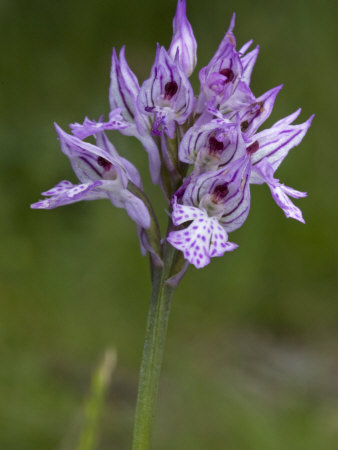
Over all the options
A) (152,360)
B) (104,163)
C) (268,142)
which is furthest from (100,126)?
(152,360)

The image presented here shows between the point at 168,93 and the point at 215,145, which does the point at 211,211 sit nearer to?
the point at 215,145

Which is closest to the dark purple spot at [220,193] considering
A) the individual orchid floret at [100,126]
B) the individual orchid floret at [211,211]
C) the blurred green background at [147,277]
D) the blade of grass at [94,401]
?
the individual orchid floret at [211,211]

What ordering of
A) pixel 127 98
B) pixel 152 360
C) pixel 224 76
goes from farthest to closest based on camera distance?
pixel 127 98, pixel 224 76, pixel 152 360

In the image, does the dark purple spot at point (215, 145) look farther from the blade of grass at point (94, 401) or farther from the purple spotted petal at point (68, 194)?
the blade of grass at point (94, 401)

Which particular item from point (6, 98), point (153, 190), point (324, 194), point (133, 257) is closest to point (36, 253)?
point (133, 257)

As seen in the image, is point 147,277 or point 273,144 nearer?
point 273,144

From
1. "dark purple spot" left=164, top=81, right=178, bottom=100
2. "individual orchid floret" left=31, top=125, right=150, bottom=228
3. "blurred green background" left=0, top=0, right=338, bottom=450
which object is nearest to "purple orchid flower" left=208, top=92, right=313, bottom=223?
"dark purple spot" left=164, top=81, right=178, bottom=100
